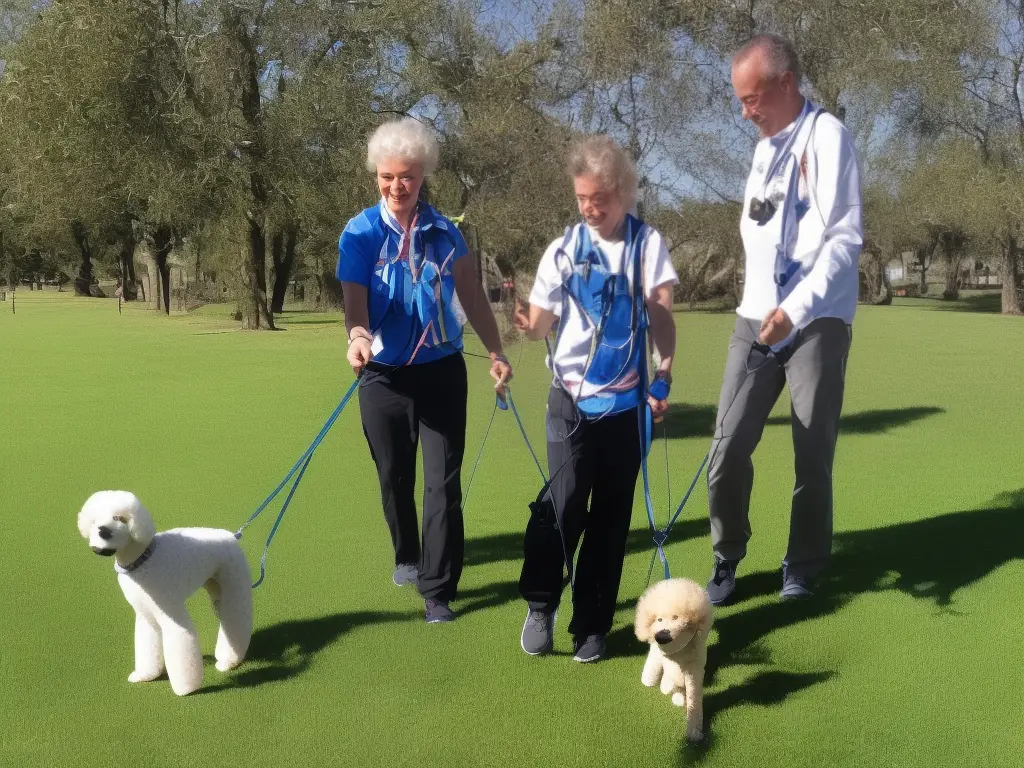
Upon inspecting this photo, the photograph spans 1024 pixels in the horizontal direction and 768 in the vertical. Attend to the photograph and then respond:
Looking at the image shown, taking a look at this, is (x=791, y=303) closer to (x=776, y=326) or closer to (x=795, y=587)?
(x=776, y=326)

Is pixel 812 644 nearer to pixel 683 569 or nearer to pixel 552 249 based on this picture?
pixel 683 569

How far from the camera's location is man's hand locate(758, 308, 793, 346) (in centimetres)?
330

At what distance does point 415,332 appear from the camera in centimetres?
373

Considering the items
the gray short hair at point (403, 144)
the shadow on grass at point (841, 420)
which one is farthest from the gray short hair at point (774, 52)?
the shadow on grass at point (841, 420)

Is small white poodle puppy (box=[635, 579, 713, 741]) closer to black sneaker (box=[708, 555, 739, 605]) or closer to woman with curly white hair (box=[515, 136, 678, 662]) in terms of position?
woman with curly white hair (box=[515, 136, 678, 662])

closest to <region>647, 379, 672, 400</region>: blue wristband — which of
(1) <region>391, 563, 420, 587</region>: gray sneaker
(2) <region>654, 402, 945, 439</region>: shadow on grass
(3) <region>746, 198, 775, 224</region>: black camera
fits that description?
(3) <region>746, 198, 775, 224</region>: black camera

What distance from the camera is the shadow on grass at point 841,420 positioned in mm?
8688

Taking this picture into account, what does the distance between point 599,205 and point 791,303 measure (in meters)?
0.78

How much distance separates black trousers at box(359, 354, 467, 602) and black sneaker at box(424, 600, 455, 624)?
0.08 ft

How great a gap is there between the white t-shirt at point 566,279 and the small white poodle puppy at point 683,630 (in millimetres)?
720

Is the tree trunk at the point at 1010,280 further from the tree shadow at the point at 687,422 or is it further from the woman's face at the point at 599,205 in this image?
the woman's face at the point at 599,205

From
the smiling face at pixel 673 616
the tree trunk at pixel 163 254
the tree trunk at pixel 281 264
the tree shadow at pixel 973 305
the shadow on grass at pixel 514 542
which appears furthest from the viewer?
the tree shadow at pixel 973 305

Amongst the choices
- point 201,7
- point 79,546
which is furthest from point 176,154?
point 79,546

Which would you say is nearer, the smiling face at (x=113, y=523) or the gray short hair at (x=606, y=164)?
the smiling face at (x=113, y=523)
